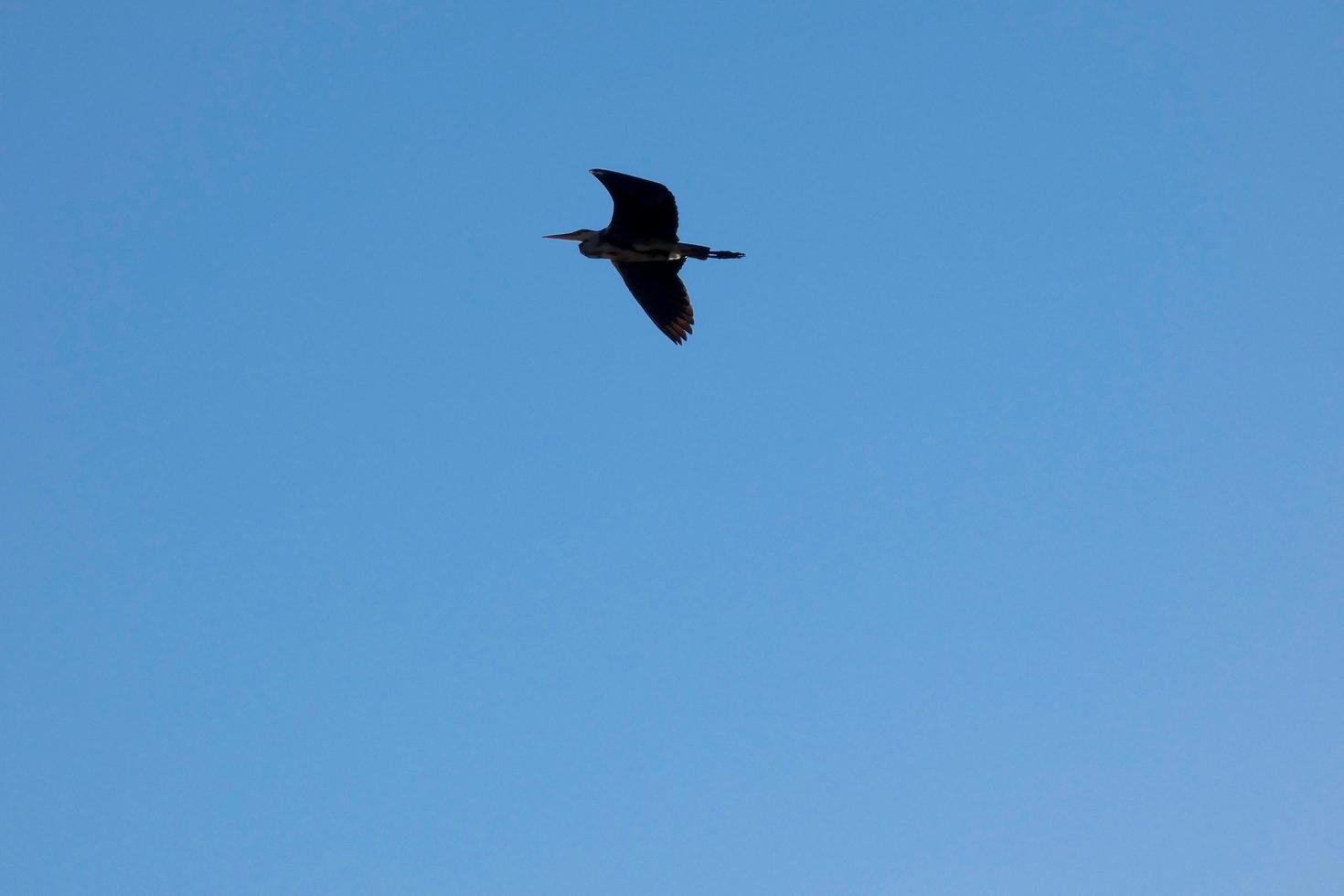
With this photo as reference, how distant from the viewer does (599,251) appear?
82.3 ft

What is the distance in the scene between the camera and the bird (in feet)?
77.5

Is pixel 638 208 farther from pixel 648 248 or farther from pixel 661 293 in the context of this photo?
pixel 661 293

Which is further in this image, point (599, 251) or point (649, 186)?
point (599, 251)

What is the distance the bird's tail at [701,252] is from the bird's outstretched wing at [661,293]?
34.9 inches

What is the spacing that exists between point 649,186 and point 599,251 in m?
2.02

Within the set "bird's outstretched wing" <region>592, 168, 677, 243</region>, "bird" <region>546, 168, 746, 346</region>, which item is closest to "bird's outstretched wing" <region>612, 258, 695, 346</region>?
"bird" <region>546, 168, 746, 346</region>

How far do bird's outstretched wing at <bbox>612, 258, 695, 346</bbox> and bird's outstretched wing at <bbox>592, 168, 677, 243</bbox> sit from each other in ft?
2.93

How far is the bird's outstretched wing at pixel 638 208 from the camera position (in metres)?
23.4

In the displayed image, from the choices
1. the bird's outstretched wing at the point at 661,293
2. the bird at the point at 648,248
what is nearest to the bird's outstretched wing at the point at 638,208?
the bird at the point at 648,248

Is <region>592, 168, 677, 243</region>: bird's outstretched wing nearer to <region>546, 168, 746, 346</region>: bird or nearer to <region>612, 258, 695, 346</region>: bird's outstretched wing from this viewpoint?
<region>546, 168, 746, 346</region>: bird

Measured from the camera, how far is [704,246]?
24.3m

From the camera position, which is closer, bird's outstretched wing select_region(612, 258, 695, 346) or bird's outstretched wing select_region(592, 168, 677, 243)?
bird's outstretched wing select_region(592, 168, 677, 243)

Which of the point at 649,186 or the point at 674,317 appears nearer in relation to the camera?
the point at 649,186

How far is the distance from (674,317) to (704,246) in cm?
151
